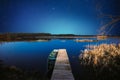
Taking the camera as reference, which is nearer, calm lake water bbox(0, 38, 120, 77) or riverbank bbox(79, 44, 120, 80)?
riverbank bbox(79, 44, 120, 80)

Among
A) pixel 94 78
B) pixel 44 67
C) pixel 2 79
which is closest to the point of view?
pixel 2 79

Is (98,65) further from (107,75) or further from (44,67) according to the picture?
(44,67)

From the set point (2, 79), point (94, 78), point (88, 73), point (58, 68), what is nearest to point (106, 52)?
point (88, 73)

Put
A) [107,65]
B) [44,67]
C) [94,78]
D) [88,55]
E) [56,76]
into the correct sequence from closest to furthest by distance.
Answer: [56,76], [94,78], [107,65], [44,67], [88,55]

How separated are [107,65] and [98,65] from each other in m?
0.46

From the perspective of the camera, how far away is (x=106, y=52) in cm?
1695

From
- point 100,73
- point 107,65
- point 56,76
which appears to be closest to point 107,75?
point 100,73

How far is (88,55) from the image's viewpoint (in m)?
16.4

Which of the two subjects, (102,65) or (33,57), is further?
(33,57)

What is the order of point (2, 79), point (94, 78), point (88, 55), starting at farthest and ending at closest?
point (88, 55)
point (94, 78)
point (2, 79)

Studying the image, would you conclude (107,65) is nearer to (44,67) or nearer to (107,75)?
(107,75)

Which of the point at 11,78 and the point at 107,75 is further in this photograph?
the point at 107,75

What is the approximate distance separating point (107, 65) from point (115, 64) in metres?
0.44

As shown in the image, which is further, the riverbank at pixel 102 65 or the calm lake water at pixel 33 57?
the calm lake water at pixel 33 57
